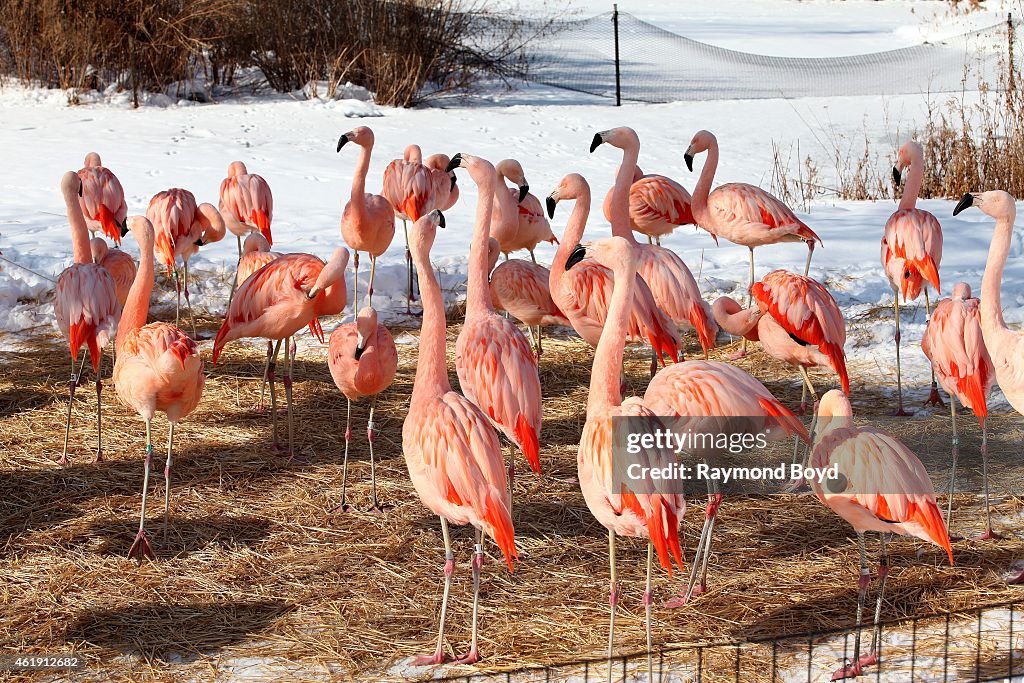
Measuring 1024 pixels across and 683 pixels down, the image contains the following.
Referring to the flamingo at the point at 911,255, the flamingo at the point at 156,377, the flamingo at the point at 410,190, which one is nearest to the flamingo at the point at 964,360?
the flamingo at the point at 911,255

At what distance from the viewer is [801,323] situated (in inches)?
190

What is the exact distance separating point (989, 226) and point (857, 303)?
6.05ft

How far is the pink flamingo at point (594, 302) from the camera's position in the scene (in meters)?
5.11

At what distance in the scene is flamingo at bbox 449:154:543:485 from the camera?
14.2 feet

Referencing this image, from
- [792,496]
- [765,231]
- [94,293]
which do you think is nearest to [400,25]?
[765,231]

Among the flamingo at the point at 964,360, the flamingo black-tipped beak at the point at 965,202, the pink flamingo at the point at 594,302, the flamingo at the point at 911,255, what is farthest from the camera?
the flamingo at the point at 911,255

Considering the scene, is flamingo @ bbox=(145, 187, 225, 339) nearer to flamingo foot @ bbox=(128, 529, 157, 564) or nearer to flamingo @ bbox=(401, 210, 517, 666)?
flamingo foot @ bbox=(128, 529, 157, 564)

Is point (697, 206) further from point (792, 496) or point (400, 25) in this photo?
point (400, 25)

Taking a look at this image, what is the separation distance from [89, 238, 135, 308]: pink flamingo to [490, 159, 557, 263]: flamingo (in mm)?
2087

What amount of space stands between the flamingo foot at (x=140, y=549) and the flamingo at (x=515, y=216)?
2.45m

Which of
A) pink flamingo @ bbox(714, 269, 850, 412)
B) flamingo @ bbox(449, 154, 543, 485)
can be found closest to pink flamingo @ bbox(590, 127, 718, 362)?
pink flamingo @ bbox(714, 269, 850, 412)

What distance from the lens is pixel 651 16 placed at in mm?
24078

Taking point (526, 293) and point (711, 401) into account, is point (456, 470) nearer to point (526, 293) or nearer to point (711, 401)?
point (711, 401)

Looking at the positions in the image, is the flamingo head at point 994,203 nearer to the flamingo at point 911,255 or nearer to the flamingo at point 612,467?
the flamingo at point 911,255
